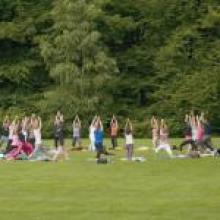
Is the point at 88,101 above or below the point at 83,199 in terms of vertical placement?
above

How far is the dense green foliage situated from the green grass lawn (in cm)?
3453

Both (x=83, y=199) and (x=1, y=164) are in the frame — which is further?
(x=1, y=164)

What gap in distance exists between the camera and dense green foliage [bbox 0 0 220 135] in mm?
64125

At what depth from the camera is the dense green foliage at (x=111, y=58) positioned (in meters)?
64.1

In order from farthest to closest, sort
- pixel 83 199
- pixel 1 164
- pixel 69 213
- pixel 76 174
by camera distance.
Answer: pixel 1 164 → pixel 76 174 → pixel 83 199 → pixel 69 213

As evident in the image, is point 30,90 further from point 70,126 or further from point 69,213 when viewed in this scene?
point 69,213

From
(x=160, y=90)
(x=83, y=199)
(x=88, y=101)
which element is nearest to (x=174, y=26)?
(x=160, y=90)

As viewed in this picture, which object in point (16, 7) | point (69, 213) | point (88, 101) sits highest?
point (16, 7)

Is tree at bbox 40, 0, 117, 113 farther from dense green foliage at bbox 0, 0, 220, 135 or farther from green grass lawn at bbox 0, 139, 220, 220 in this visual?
green grass lawn at bbox 0, 139, 220, 220

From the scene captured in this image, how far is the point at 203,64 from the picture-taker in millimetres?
67500

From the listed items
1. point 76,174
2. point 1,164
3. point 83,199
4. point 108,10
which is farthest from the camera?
point 108,10

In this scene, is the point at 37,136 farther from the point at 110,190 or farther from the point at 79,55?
the point at 79,55

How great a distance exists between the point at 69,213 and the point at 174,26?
181ft

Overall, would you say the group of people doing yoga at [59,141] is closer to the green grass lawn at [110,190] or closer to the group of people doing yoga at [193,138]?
the group of people doing yoga at [193,138]
